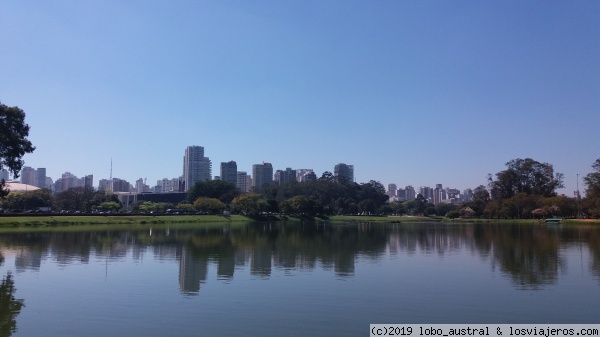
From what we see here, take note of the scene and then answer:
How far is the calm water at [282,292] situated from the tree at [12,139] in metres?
23.1

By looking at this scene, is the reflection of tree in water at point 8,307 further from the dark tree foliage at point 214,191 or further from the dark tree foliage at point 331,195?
the dark tree foliage at point 331,195

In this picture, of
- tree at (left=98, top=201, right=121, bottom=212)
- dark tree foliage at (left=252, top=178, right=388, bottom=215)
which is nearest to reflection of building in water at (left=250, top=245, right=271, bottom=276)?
tree at (left=98, top=201, right=121, bottom=212)

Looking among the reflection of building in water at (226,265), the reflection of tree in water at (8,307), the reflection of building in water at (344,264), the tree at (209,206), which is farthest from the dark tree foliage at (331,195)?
the reflection of tree in water at (8,307)

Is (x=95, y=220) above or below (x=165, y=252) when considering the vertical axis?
above

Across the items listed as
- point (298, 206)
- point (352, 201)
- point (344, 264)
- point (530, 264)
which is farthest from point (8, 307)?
point (352, 201)

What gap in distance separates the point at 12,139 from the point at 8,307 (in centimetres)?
3758

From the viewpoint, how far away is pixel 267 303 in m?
13.5

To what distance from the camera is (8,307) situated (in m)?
13.0

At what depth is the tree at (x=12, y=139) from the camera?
1758 inches

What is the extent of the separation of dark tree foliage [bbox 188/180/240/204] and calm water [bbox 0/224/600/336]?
82126mm

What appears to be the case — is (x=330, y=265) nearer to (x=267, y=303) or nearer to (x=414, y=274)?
(x=414, y=274)

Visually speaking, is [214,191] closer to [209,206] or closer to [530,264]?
[209,206]

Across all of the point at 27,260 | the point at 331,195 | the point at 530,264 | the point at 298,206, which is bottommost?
the point at 530,264

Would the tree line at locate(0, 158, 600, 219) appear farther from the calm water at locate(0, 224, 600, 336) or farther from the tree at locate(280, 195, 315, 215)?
the calm water at locate(0, 224, 600, 336)
